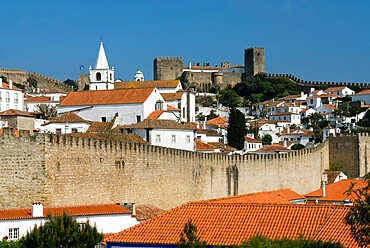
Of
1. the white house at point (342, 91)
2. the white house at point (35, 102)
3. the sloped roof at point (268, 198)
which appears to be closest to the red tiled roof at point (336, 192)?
the sloped roof at point (268, 198)

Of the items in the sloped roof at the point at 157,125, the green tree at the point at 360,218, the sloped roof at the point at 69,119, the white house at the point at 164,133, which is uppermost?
the sloped roof at the point at 69,119

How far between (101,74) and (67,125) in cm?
1924

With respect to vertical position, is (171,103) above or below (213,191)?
above

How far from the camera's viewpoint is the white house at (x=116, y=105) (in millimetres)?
51719

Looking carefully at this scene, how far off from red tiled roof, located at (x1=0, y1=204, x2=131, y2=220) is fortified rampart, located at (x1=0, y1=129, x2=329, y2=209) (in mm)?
1256

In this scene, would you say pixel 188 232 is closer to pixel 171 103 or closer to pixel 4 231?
pixel 4 231

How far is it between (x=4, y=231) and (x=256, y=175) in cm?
2250

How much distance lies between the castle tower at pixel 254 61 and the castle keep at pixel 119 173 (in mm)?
76991

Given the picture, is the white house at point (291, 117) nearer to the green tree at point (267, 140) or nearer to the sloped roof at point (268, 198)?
the green tree at point (267, 140)

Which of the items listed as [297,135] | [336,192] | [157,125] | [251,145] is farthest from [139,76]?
[336,192]

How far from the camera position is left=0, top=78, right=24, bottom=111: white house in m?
63.0

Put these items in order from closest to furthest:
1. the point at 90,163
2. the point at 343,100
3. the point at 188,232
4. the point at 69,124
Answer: the point at 188,232, the point at 90,163, the point at 69,124, the point at 343,100

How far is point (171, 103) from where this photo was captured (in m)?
62.6

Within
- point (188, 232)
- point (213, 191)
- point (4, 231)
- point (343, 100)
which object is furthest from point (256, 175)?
point (343, 100)
